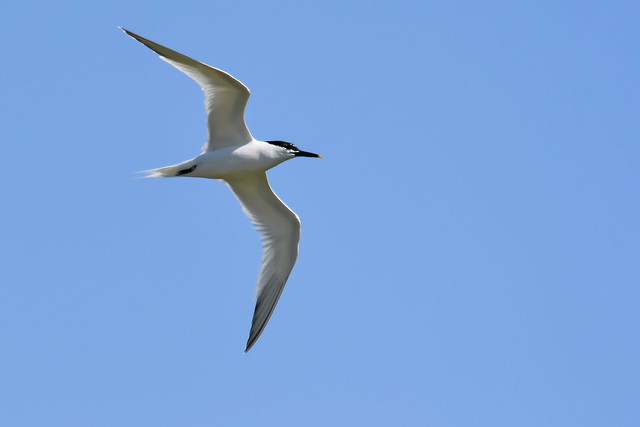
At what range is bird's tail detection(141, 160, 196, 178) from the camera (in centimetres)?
1584

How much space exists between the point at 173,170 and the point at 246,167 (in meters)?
1.25

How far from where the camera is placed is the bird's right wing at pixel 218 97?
14.7 meters

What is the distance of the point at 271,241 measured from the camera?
17547 mm

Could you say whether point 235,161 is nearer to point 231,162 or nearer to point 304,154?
point 231,162

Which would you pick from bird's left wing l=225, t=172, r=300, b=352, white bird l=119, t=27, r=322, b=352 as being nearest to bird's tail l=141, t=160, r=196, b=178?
white bird l=119, t=27, r=322, b=352

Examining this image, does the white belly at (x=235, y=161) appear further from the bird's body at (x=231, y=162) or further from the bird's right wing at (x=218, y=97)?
the bird's right wing at (x=218, y=97)

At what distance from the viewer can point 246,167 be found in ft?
53.5

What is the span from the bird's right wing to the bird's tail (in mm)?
417

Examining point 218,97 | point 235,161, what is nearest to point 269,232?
point 235,161

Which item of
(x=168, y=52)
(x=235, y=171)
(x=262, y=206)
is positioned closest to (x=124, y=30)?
(x=168, y=52)

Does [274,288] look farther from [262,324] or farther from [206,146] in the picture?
[206,146]

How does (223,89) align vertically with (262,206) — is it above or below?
above

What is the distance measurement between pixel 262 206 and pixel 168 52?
3.93 meters

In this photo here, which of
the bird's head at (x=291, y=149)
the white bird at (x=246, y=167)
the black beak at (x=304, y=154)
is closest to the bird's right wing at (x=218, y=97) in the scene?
the white bird at (x=246, y=167)
